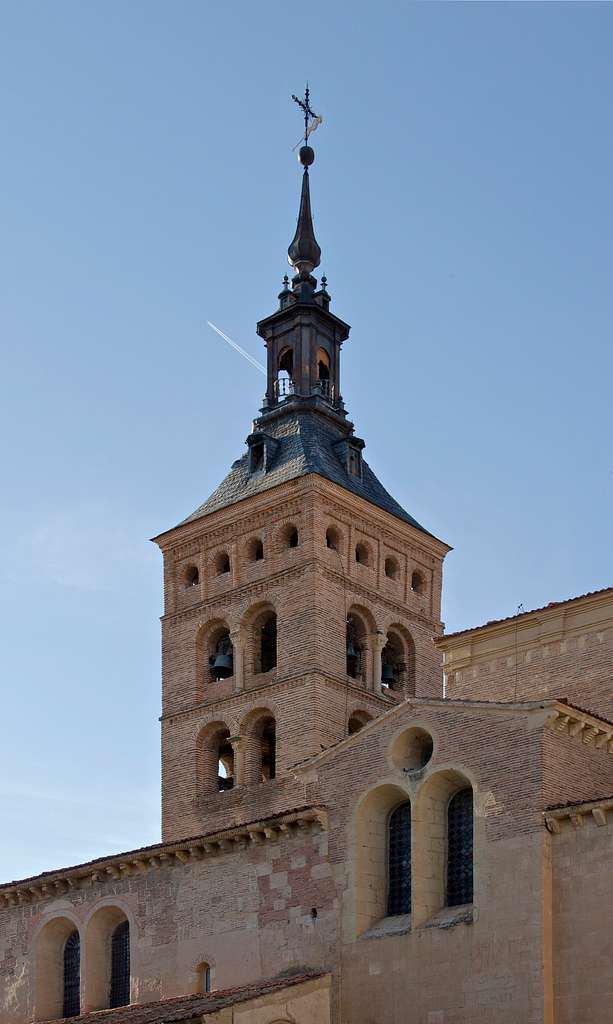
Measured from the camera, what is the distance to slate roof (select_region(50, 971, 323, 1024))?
91.1 feet

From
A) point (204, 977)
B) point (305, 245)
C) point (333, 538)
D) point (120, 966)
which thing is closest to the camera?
point (204, 977)

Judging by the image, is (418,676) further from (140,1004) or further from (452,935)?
(452,935)

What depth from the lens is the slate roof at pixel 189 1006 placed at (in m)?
27.8

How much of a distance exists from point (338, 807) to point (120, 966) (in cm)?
704

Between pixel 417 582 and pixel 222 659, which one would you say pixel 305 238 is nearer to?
pixel 417 582

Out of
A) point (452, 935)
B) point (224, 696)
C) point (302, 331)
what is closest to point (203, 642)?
point (224, 696)

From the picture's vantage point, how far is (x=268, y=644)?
157 ft

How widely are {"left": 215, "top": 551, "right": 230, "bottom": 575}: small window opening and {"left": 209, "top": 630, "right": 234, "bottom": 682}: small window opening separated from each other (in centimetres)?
182

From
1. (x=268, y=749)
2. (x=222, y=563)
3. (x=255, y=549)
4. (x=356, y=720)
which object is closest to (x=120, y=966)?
(x=268, y=749)

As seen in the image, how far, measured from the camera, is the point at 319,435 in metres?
51.0

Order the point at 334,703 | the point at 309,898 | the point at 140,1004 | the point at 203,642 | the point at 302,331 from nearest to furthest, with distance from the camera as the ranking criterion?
the point at 309,898 → the point at 140,1004 → the point at 334,703 → the point at 203,642 → the point at 302,331

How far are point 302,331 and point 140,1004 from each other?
2590cm

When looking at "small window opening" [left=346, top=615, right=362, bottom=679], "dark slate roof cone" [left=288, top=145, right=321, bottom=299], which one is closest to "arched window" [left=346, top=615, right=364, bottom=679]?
"small window opening" [left=346, top=615, right=362, bottom=679]

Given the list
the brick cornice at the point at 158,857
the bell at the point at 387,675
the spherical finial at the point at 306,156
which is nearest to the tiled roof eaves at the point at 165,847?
the brick cornice at the point at 158,857
